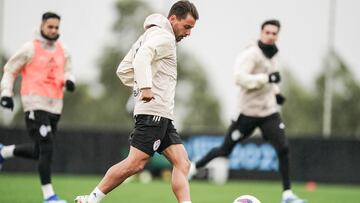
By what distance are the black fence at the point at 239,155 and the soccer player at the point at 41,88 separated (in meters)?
8.96

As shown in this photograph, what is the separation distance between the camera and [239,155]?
1962cm

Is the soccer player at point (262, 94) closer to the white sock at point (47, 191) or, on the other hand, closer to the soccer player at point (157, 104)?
the white sock at point (47, 191)

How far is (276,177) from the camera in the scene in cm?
1953

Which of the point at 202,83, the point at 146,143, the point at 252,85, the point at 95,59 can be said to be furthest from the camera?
the point at 202,83

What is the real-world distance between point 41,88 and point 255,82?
290 centimetres

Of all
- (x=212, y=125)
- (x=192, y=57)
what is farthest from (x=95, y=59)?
(x=212, y=125)

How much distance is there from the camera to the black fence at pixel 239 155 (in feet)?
63.0

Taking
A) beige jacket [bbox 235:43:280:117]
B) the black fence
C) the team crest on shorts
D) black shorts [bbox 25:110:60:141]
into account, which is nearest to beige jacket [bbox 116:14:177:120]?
the team crest on shorts

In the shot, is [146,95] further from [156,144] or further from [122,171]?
[122,171]

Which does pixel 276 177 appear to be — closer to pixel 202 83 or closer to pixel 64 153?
pixel 64 153

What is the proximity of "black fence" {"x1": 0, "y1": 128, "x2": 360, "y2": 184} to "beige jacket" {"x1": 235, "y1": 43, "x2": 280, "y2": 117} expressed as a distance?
8.10 meters

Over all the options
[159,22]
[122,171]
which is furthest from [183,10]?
[122,171]

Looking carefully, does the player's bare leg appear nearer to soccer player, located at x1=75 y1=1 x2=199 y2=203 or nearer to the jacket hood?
soccer player, located at x1=75 y1=1 x2=199 y2=203

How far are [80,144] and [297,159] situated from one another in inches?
211
